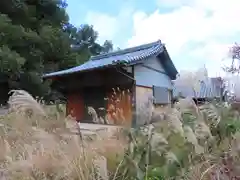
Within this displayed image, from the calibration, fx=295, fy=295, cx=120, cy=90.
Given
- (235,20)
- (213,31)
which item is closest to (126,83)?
(213,31)

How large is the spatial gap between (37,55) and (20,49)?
28.3 inches

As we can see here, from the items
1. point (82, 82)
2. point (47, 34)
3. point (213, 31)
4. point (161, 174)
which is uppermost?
point (47, 34)

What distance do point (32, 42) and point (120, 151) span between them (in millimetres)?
10974

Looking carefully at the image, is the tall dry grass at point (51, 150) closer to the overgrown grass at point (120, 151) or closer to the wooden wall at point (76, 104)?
the overgrown grass at point (120, 151)

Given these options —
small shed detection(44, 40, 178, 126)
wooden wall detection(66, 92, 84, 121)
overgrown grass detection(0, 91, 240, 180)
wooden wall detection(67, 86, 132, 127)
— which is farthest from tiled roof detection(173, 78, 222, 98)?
wooden wall detection(66, 92, 84, 121)

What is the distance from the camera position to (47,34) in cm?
1175

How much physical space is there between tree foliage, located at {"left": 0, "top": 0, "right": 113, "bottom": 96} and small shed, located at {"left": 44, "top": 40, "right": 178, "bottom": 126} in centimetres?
258

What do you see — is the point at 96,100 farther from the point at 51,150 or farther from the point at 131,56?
the point at 51,150

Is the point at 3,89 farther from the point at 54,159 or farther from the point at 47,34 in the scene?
the point at 54,159

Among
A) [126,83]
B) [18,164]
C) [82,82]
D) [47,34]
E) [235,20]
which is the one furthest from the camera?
[47,34]

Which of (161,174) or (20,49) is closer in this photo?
(161,174)

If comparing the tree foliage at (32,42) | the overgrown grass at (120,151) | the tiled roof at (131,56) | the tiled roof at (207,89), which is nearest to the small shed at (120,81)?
the tiled roof at (131,56)

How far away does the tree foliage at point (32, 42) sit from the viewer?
33.1 feet

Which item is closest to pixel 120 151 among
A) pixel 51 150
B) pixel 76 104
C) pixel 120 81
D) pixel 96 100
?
pixel 51 150
